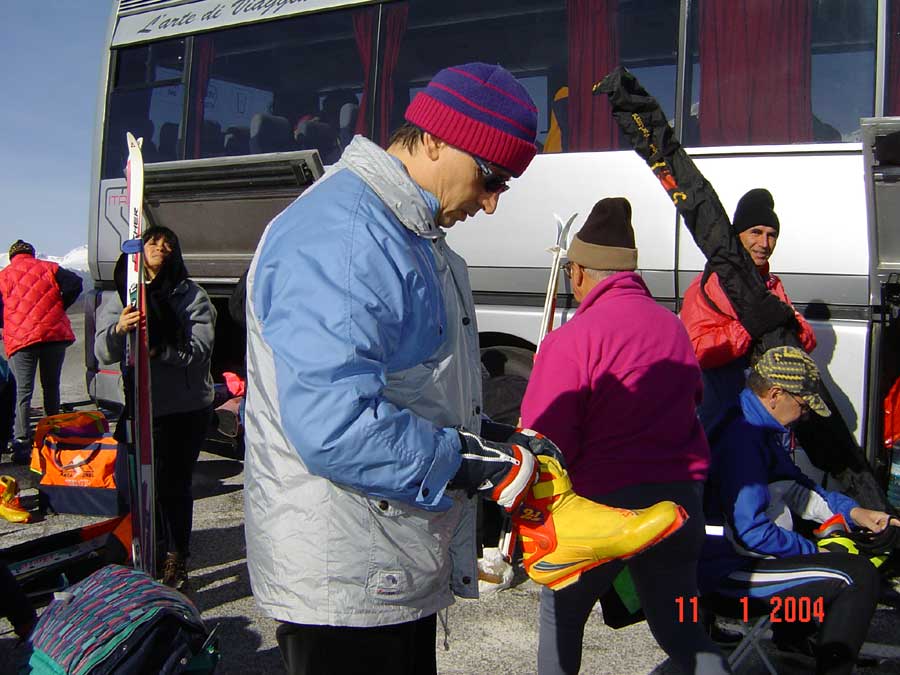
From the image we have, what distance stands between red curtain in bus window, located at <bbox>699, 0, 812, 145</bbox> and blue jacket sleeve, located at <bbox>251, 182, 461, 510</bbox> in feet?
11.9

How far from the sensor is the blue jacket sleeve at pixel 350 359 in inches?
53.3

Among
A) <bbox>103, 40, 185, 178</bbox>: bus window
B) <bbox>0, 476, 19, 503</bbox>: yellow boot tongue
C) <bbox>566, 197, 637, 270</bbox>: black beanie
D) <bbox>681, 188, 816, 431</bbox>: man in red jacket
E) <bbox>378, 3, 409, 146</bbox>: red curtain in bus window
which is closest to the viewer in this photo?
<bbox>566, 197, 637, 270</bbox>: black beanie

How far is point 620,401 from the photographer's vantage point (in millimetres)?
2410

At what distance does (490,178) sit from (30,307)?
6.79 meters

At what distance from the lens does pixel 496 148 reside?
5.24 feet

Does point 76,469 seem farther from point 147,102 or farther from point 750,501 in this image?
point 750,501

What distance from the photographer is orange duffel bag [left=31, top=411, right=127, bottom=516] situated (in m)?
5.23

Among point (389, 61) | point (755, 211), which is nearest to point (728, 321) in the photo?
point (755, 211)

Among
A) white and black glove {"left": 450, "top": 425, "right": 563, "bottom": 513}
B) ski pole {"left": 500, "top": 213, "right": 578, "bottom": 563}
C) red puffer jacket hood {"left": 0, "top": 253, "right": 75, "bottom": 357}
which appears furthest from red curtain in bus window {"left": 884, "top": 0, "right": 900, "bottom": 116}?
red puffer jacket hood {"left": 0, "top": 253, "right": 75, "bottom": 357}

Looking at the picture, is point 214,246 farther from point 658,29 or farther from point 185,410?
point 658,29

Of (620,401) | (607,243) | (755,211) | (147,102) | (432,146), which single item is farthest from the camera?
(147,102)

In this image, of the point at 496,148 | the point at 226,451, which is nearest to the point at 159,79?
the point at 226,451

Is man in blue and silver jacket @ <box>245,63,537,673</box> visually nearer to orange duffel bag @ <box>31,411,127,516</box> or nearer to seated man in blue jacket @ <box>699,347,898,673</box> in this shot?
seated man in blue jacket @ <box>699,347,898,673</box>
